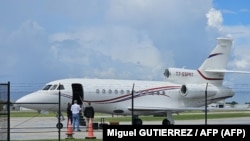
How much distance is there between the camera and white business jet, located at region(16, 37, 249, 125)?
34469 mm

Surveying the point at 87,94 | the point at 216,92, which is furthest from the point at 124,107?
the point at 216,92

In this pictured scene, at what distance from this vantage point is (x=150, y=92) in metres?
38.4

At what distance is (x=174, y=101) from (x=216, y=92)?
3.02m

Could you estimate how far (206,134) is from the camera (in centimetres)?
776

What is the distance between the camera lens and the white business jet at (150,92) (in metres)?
34.5

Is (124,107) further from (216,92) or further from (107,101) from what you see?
(216,92)

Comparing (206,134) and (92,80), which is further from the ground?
(92,80)

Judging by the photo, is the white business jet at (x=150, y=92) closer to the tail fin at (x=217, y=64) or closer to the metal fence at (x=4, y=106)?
the tail fin at (x=217, y=64)

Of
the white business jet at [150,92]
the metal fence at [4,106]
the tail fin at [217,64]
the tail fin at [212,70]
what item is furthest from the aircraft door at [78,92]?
the metal fence at [4,106]

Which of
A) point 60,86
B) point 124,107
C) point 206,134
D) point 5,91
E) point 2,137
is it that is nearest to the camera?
point 206,134

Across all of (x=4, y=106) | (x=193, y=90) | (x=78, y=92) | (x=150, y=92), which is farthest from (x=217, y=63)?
(x=4, y=106)

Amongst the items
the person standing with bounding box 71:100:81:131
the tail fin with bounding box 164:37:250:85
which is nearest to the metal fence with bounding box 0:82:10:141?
the person standing with bounding box 71:100:81:131

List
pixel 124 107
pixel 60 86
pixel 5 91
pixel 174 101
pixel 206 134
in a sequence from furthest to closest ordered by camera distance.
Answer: pixel 174 101 < pixel 124 107 < pixel 60 86 < pixel 5 91 < pixel 206 134

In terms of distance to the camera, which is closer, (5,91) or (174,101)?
(5,91)
